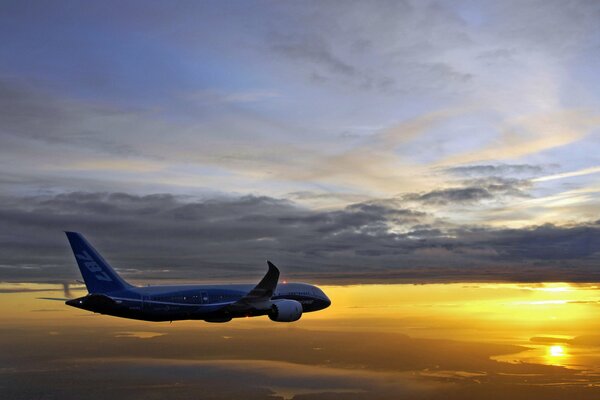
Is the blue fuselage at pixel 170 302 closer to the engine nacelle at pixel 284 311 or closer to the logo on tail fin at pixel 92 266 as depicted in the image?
the logo on tail fin at pixel 92 266

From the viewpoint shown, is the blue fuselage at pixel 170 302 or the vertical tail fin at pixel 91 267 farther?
the vertical tail fin at pixel 91 267

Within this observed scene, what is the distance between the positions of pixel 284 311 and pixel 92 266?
2455 centimetres

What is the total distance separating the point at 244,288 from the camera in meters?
76.9

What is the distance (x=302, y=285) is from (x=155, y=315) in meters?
21.7

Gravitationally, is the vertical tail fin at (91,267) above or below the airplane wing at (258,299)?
above

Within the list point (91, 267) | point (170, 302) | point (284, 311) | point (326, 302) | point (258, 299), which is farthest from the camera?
point (326, 302)

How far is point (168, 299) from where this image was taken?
7131 centimetres

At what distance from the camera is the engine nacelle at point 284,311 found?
69075 mm

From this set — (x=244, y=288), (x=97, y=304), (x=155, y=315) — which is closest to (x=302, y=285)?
(x=244, y=288)

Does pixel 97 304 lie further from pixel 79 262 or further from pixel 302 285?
pixel 302 285

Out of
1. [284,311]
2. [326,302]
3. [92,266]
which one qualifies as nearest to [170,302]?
[92,266]

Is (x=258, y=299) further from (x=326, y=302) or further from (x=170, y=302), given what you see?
(x=326, y=302)

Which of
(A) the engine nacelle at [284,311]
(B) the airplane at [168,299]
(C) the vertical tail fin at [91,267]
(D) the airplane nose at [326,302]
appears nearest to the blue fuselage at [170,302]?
(B) the airplane at [168,299]

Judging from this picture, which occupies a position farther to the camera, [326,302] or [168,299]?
[326,302]
